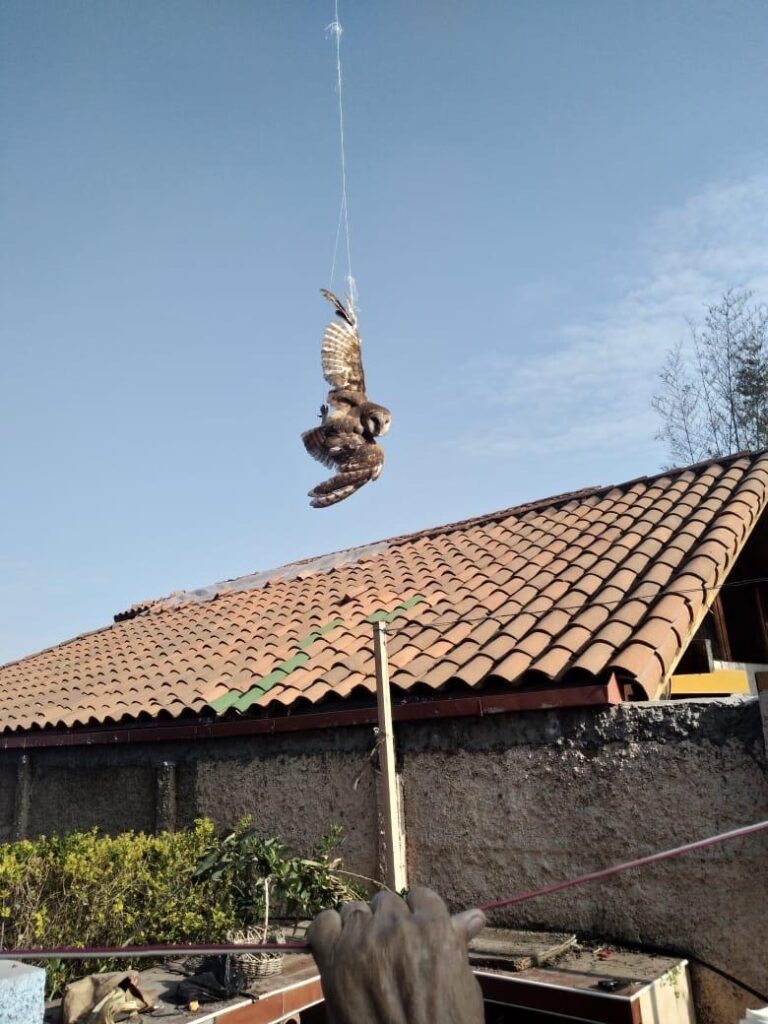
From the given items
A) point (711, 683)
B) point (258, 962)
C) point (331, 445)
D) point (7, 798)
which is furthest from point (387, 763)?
point (7, 798)

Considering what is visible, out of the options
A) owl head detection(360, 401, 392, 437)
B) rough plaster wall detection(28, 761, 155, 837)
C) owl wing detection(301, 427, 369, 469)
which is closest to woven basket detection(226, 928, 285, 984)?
rough plaster wall detection(28, 761, 155, 837)

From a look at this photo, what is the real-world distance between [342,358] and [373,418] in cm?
60

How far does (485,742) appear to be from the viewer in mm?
5145

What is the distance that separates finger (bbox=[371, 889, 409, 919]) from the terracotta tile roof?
118 inches

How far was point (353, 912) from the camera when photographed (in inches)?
75.4

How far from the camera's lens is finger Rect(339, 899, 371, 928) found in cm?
190

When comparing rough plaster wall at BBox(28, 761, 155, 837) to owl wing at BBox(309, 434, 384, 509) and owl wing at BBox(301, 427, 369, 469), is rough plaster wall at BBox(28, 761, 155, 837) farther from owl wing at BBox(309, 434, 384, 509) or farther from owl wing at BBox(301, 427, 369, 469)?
owl wing at BBox(301, 427, 369, 469)

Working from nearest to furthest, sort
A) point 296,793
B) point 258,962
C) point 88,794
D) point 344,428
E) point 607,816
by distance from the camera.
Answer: point 258,962
point 607,816
point 344,428
point 296,793
point 88,794

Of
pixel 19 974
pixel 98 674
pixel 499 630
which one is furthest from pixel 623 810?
pixel 98 674

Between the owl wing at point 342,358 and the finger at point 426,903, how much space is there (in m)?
4.47

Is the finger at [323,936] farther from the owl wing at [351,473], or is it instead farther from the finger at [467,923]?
the owl wing at [351,473]

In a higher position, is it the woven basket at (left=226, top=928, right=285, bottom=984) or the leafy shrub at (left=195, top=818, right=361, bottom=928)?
the leafy shrub at (left=195, top=818, right=361, bottom=928)

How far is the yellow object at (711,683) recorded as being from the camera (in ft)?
20.1

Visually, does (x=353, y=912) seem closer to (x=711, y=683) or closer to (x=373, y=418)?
Result: (x=373, y=418)
